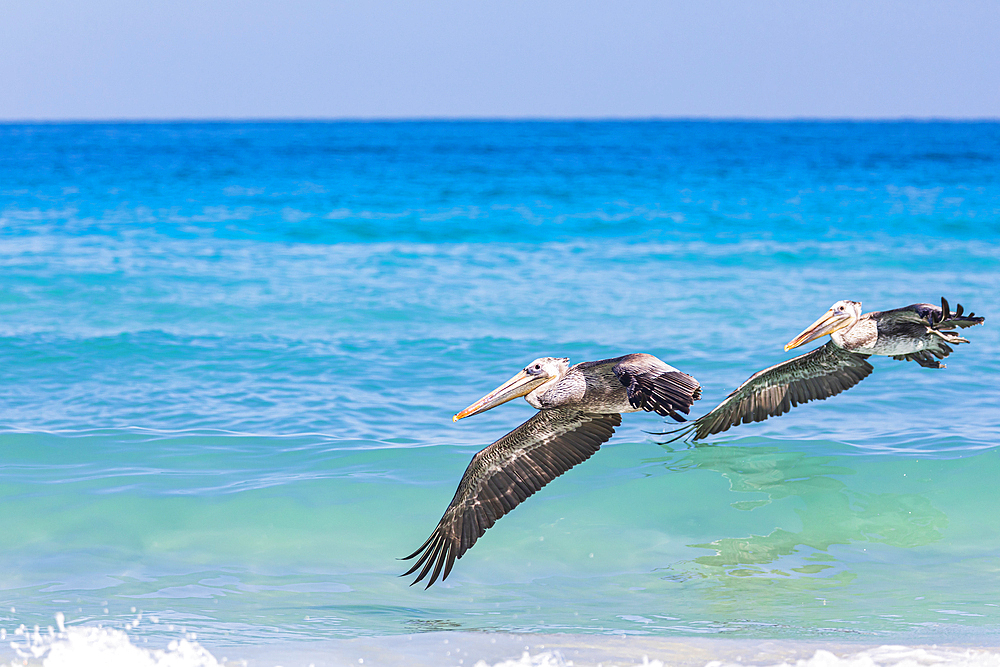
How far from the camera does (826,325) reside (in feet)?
→ 16.5

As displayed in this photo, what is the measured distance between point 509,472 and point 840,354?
225 centimetres

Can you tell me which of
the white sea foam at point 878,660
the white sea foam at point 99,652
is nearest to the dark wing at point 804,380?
the white sea foam at point 878,660

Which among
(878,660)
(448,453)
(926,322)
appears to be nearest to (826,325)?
(926,322)

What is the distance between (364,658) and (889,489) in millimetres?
5144

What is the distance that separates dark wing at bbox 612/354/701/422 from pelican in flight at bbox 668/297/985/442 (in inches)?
20.0

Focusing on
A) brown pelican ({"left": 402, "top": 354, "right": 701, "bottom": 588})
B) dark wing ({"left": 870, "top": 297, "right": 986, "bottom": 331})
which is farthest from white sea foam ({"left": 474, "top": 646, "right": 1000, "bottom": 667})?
dark wing ({"left": 870, "top": 297, "right": 986, "bottom": 331})

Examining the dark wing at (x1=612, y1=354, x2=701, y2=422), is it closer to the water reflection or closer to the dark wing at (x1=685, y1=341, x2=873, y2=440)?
the dark wing at (x1=685, y1=341, x2=873, y2=440)

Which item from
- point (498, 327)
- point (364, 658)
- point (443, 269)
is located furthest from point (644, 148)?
point (364, 658)

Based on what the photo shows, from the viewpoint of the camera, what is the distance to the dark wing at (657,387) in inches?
176

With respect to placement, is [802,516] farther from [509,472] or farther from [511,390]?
[511,390]

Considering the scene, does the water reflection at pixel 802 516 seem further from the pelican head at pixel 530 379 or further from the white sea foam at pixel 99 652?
the white sea foam at pixel 99 652

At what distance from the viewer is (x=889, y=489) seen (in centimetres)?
872

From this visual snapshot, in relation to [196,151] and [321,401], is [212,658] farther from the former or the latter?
[196,151]

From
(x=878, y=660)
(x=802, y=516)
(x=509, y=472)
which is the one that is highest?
(x=509, y=472)
